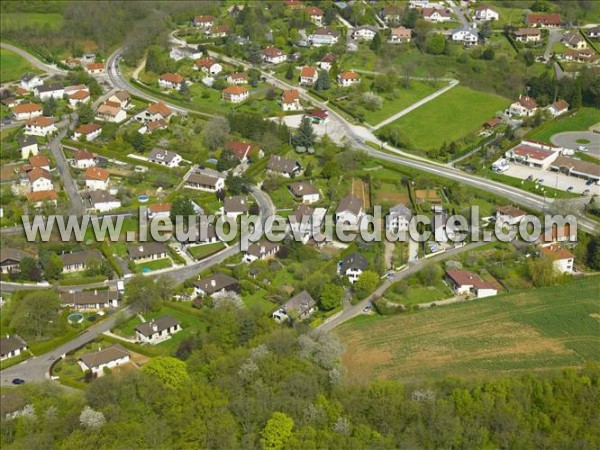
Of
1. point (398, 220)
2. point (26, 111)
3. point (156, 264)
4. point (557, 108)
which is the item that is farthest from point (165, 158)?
point (557, 108)

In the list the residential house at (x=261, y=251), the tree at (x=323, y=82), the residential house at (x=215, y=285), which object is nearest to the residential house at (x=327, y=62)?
the tree at (x=323, y=82)

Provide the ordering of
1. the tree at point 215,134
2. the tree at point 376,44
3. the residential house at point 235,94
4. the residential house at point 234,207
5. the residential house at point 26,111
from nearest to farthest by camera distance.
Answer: the residential house at point 234,207 < the tree at point 215,134 < the residential house at point 26,111 < the residential house at point 235,94 < the tree at point 376,44

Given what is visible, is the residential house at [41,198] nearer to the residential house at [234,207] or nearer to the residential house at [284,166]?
the residential house at [234,207]

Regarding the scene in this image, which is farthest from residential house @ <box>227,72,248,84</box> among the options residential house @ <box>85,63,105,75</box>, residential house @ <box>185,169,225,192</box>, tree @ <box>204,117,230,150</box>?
residential house @ <box>185,169,225,192</box>

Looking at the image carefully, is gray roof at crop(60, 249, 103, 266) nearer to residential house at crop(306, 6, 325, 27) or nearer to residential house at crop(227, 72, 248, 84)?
residential house at crop(227, 72, 248, 84)

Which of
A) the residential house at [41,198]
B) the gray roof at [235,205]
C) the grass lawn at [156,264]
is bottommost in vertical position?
the grass lawn at [156,264]
